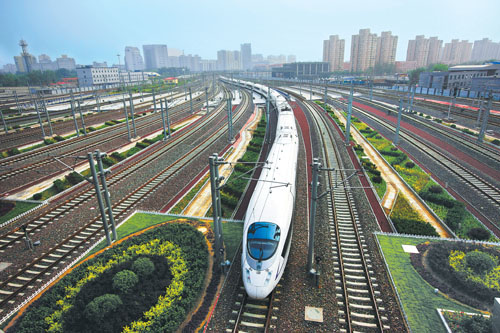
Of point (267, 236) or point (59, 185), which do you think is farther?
point (59, 185)

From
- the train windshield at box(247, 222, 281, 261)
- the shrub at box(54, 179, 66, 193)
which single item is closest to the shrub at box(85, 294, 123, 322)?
the train windshield at box(247, 222, 281, 261)

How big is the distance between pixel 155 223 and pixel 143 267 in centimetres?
633

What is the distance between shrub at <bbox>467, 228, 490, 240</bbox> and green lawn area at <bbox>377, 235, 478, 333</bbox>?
19.7ft

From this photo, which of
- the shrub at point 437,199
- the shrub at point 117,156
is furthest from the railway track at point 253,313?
the shrub at point 117,156

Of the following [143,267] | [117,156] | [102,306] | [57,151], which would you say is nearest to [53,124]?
[57,151]

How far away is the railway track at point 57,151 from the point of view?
31.8 metres

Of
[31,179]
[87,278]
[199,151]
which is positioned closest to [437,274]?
[87,278]

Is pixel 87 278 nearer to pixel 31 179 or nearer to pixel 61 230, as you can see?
pixel 61 230

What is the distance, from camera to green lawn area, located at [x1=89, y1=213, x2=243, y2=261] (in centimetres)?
1928

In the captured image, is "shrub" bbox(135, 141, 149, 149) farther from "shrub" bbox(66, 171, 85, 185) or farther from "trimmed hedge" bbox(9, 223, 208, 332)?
"trimmed hedge" bbox(9, 223, 208, 332)

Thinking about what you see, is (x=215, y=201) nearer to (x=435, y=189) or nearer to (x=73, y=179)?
(x=73, y=179)

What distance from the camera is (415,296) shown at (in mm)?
14898

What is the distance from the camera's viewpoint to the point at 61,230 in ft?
70.2

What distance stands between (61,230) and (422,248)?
85.0 feet
